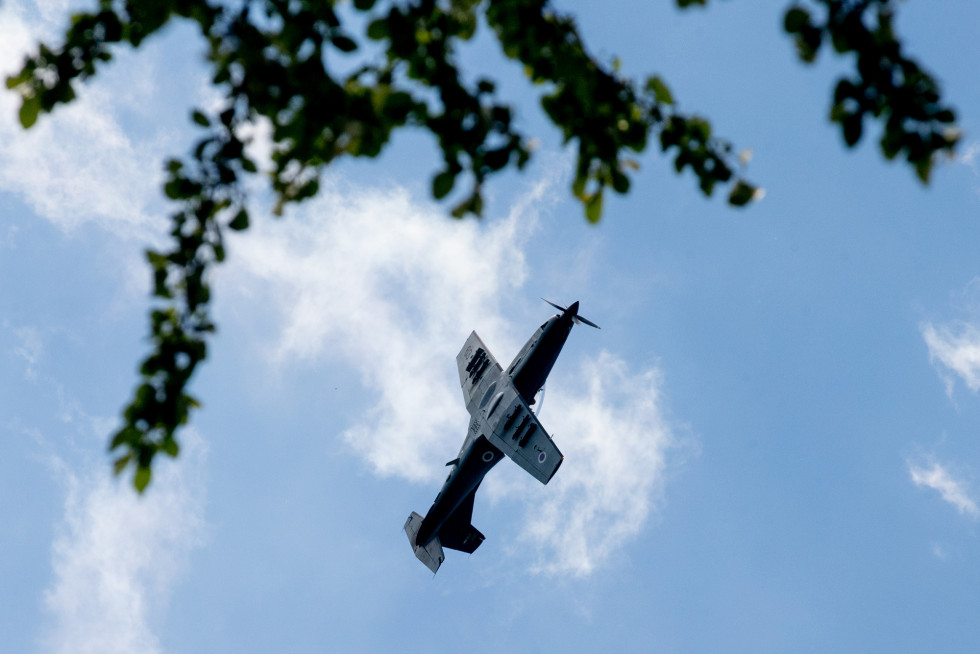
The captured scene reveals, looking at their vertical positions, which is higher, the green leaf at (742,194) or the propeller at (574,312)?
the propeller at (574,312)

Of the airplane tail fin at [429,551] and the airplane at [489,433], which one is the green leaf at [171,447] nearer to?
the airplane at [489,433]

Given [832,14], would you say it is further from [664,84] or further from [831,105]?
[664,84]

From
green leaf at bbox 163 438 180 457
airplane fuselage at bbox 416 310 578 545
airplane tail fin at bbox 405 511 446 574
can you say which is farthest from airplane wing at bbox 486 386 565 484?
green leaf at bbox 163 438 180 457

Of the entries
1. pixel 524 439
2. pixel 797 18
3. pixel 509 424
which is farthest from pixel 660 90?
pixel 509 424

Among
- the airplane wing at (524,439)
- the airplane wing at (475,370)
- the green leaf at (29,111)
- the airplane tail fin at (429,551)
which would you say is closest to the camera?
the green leaf at (29,111)

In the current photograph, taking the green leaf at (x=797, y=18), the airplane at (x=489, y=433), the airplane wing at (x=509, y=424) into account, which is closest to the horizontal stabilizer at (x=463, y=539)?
the airplane at (x=489, y=433)

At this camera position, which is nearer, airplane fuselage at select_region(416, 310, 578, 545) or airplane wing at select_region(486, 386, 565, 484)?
airplane wing at select_region(486, 386, 565, 484)

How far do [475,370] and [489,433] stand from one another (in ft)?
14.2

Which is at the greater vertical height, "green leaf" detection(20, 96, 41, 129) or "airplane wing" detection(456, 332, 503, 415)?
"airplane wing" detection(456, 332, 503, 415)

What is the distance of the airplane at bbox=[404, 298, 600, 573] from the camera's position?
30.2m

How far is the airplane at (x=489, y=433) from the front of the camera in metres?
30.2

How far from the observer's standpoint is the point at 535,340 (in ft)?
104

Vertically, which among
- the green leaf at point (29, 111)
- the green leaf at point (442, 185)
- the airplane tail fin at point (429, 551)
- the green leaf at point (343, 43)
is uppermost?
the airplane tail fin at point (429, 551)

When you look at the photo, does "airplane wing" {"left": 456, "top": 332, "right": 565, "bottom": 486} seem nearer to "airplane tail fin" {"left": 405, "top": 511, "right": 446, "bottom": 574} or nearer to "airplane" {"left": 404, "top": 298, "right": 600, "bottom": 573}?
"airplane" {"left": 404, "top": 298, "right": 600, "bottom": 573}
